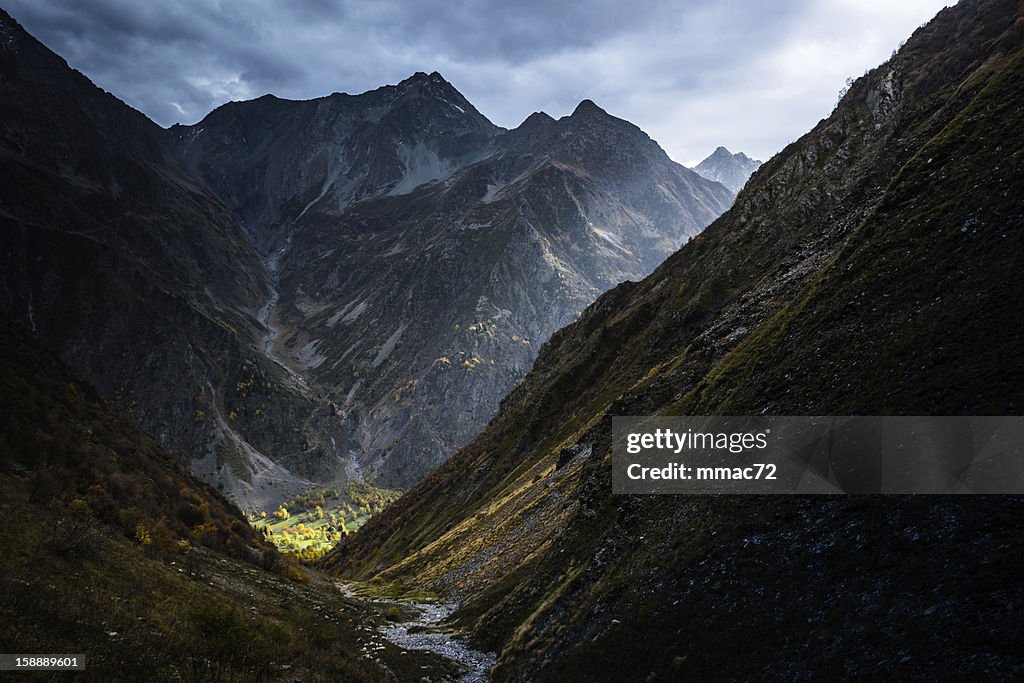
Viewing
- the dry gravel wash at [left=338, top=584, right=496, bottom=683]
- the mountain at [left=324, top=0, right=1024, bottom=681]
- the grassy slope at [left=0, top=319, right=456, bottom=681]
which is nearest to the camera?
the mountain at [left=324, top=0, right=1024, bottom=681]

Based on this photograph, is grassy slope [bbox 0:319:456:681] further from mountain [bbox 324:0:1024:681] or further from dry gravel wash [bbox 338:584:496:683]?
mountain [bbox 324:0:1024:681]

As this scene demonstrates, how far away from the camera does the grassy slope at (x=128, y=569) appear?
55.8 ft

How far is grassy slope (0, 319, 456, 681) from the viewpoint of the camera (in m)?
17.0

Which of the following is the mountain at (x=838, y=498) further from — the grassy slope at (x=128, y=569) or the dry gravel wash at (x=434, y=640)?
the grassy slope at (x=128, y=569)

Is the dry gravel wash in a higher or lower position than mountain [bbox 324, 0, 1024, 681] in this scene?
lower

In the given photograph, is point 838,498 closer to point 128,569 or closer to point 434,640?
point 128,569

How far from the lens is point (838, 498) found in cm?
2094

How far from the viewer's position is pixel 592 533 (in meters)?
33.9

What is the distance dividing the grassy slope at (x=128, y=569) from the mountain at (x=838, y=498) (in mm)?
13122

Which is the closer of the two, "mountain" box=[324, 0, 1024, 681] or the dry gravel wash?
"mountain" box=[324, 0, 1024, 681]

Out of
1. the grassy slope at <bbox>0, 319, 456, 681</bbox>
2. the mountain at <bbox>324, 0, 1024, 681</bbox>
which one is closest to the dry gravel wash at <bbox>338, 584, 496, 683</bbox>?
the grassy slope at <bbox>0, 319, 456, 681</bbox>

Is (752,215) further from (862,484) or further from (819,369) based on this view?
(862,484)

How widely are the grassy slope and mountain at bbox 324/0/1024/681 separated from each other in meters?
13.1

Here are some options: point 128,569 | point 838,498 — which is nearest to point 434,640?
point 128,569
